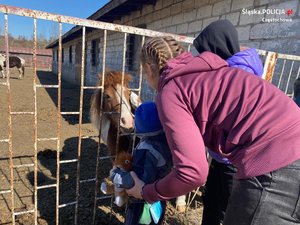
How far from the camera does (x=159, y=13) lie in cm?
687

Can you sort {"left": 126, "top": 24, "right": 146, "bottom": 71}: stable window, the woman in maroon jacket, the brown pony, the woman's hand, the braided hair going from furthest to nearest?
1. {"left": 126, "top": 24, "right": 146, "bottom": 71}: stable window
2. the brown pony
3. the woman's hand
4. the braided hair
5. the woman in maroon jacket

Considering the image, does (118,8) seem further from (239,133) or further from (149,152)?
(239,133)

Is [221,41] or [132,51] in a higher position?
[132,51]

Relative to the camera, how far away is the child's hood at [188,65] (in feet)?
3.53

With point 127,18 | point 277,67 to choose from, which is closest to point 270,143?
point 277,67

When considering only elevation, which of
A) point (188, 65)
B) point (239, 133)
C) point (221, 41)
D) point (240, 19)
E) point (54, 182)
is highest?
point (240, 19)

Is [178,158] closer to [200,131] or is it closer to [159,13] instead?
[200,131]

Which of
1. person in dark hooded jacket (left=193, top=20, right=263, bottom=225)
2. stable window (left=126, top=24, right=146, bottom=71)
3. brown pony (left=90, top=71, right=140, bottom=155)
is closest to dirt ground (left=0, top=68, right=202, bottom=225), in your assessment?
brown pony (left=90, top=71, right=140, bottom=155)

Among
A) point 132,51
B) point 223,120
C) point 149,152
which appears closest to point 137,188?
point 149,152

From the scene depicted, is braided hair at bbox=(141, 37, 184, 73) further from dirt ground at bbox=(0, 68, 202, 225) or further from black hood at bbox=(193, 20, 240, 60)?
dirt ground at bbox=(0, 68, 202, 225)

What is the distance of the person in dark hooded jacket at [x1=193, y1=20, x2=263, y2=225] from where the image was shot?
57.1 inches

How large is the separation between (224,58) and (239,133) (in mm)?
676

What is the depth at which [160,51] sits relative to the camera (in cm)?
120

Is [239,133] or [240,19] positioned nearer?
[239,133]
